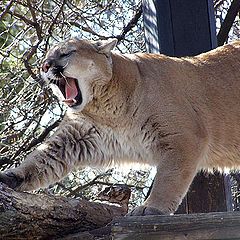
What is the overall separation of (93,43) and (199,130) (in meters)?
1.00

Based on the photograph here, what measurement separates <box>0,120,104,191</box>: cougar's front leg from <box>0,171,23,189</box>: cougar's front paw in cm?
4

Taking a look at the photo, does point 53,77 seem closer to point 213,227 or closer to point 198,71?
point 198,71

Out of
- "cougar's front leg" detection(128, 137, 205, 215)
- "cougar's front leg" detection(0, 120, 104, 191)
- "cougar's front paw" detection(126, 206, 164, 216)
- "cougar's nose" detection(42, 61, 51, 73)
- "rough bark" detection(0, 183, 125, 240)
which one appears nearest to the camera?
"rough bark" detection(0, 183, 125, 240)

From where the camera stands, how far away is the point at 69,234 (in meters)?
3.48

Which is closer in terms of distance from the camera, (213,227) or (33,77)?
(213,227)

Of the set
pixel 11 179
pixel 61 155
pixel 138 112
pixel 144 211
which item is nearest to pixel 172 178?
pixel 144 211

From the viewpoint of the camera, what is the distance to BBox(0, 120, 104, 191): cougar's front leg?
4332 mm

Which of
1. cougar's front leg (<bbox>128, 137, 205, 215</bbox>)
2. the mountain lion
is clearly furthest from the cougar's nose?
cougar's front leg (<bbox>128, 137, 205, 215</bbox>)

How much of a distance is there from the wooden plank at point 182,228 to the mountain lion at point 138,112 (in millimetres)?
1260

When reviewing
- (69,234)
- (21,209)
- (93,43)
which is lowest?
(69,234)

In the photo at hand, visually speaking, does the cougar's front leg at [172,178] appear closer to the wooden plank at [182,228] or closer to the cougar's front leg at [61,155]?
the cougar's front leg at [61,155]

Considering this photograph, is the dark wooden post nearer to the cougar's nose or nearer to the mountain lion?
the mountain lion

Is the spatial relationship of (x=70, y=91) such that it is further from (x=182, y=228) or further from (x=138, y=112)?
(x=182, y=228)

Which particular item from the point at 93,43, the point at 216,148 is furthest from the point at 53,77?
the point at 216,148
